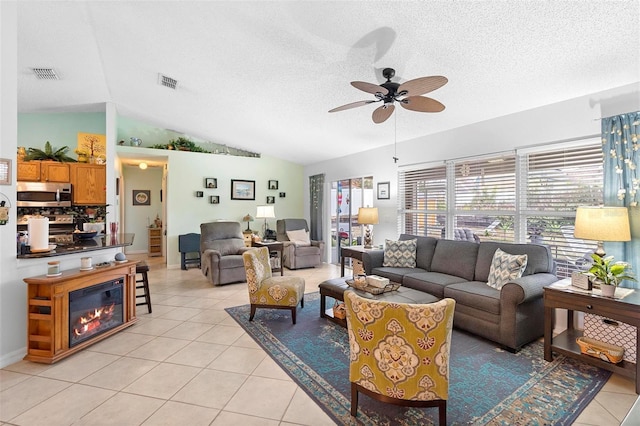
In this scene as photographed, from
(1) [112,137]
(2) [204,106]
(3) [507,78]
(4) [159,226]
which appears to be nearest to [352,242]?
(2) [204,106]

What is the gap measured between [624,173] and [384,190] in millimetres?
3289

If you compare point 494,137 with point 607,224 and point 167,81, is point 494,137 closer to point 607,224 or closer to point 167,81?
point 607,224

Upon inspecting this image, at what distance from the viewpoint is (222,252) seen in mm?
5664

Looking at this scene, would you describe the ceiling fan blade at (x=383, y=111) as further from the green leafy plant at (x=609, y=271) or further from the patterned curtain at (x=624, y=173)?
the green leafy plant at (x=609, y=271)

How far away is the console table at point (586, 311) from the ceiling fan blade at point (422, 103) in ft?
6.22

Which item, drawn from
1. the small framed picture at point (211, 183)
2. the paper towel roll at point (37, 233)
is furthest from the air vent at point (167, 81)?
the small framed picture at point (211, 183)

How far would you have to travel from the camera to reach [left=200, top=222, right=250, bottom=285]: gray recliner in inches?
203

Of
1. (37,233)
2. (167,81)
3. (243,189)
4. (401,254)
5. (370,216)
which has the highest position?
(167,81)

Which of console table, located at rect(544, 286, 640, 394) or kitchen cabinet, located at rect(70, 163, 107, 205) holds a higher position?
kitchen cabinet, located at rect(70, 163, 107, 205)

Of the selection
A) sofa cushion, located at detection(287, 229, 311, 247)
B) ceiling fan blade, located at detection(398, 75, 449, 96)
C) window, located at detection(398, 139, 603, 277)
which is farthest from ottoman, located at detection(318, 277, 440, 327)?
sofa cushion, located at detection(287, 229, 311, 247)

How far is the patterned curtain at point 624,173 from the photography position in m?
2.71

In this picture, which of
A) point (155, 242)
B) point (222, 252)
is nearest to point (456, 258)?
point (222, 252)

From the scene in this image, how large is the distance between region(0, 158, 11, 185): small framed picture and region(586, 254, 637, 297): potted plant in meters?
5.05

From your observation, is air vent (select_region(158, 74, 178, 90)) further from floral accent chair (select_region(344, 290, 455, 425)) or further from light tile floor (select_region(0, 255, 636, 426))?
floral accent chair (select_region(344, 290, 455, 425))
